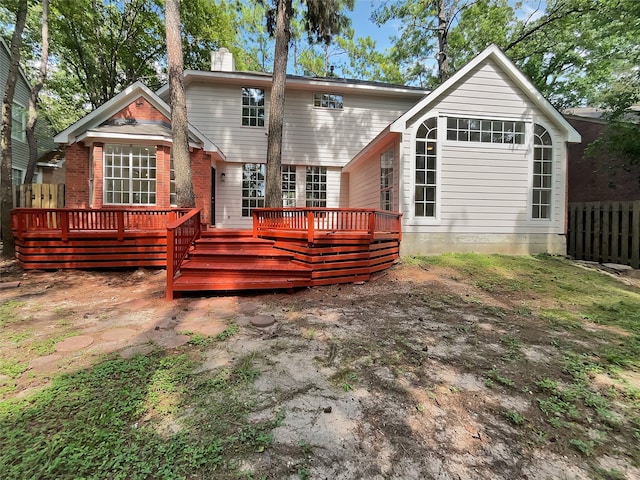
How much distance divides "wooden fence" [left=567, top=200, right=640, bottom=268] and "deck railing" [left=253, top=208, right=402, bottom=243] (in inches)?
208

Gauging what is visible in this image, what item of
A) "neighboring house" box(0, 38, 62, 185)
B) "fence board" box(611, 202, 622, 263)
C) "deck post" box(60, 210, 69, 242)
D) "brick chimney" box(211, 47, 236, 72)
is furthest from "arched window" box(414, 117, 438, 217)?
"neighboring house" box(0, 38, 62, 185)

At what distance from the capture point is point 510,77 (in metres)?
8.20

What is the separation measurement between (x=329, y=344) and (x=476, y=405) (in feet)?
4.63

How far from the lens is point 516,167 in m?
8.29

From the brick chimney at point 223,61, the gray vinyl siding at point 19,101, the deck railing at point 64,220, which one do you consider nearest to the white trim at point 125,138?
the deck railing at point 64,220

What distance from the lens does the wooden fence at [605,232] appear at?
7.20m

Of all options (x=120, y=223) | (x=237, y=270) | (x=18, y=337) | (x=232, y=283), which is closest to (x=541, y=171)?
(x=237, y=270)

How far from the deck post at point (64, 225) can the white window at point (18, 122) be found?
556 inches

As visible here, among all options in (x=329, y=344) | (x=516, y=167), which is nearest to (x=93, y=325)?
(x=329, y=344)

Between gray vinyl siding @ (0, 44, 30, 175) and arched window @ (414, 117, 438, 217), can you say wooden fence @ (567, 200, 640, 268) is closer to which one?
arched window @ (414, 117, 438, 217)

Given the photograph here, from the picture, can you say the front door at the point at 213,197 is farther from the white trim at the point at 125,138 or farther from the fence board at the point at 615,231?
the fence board at the point at 615,231

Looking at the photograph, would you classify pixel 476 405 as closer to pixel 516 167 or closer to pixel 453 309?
pixel 453 309

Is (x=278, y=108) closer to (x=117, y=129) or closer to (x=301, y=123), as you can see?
(x=301, y=123)

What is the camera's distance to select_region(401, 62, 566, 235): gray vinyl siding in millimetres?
8039
